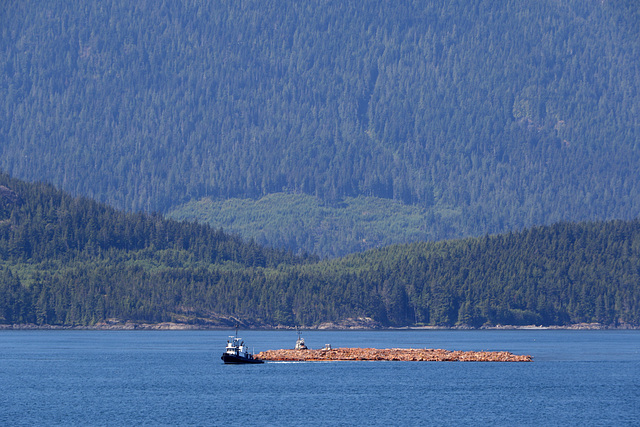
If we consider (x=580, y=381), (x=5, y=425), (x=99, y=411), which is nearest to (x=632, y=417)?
(x=580, y=381)

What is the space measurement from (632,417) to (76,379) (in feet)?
299

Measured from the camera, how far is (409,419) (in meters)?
147

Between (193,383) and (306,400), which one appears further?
(193,383)

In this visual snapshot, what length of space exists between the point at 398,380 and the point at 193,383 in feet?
111

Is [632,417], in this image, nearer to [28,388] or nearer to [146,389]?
[146,389]

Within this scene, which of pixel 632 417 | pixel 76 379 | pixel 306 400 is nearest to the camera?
pixel 632 417

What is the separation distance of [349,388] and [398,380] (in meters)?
15.4

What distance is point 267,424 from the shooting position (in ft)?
467

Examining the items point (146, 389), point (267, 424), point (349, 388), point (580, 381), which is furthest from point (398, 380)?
point (267, 424)

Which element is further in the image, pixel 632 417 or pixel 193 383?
pixel 193 383

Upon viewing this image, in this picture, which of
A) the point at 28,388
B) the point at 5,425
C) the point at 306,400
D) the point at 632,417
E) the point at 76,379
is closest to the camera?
the point at 5,425

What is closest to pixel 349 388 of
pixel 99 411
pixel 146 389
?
pixel 146 389

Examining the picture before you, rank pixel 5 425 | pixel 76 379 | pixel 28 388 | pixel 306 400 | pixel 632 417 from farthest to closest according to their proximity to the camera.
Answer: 1. pixel 76 379
2. pixel 28 388
3. pixel 306 400
4. pixel 632 417
5. pixel 5 425

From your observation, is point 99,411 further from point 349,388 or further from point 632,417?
point 632,417
